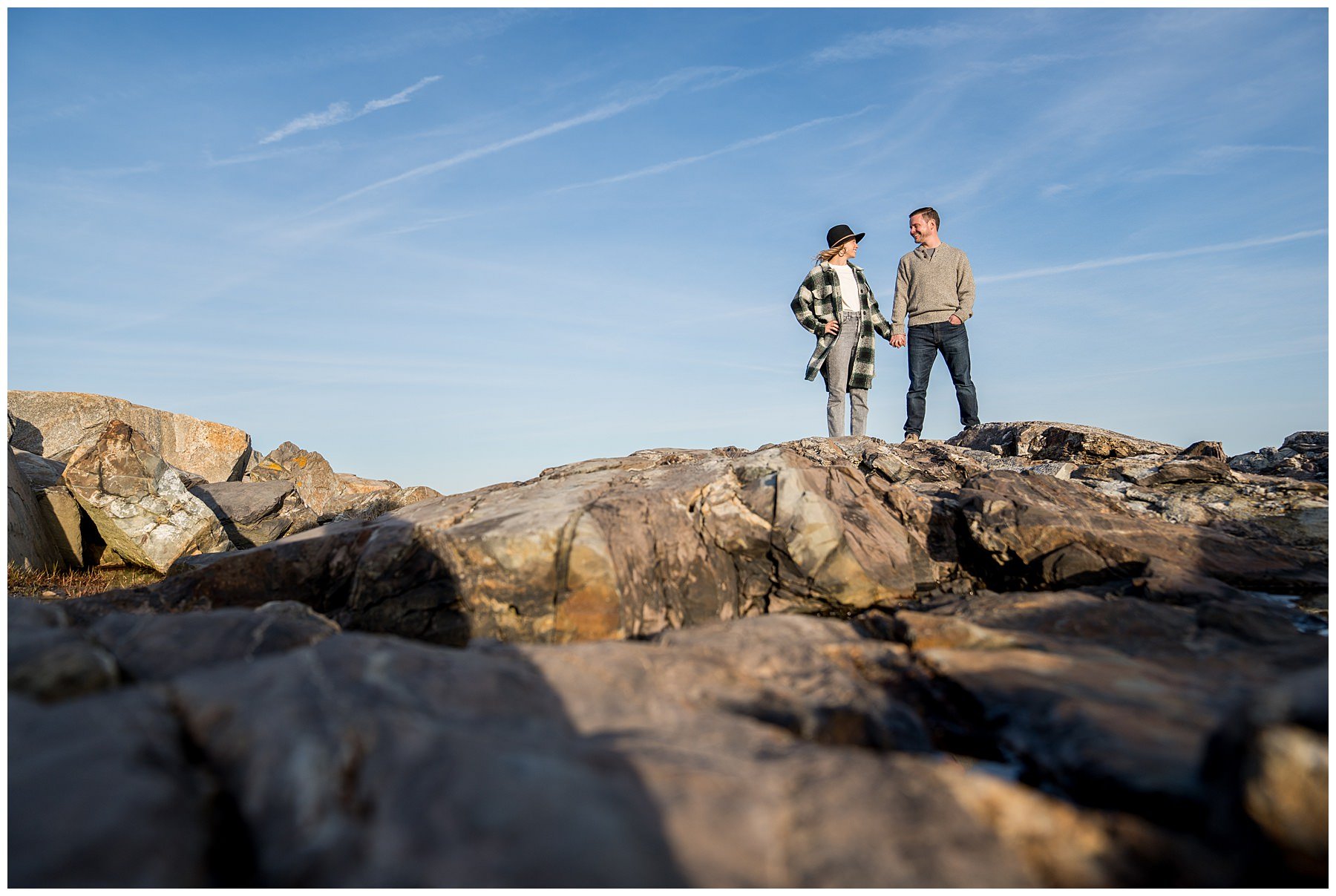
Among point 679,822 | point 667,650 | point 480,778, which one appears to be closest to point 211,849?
point 480,778

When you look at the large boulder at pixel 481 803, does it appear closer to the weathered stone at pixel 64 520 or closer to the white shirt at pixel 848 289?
the white shirt at pixel 848 289

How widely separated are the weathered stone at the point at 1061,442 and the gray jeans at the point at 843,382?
2229mm

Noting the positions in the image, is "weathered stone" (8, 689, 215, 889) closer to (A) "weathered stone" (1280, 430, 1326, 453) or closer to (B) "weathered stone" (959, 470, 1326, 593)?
(B) "weathered stone" (959, 470, 1326, 593)

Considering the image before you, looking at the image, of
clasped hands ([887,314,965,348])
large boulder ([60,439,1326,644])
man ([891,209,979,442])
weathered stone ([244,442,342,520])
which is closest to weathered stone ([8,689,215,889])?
large boulder ([60,439,1326,644])

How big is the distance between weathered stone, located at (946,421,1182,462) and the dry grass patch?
1160cm

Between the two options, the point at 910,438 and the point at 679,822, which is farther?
the point at 910,438

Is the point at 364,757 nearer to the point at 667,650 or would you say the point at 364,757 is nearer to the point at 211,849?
the point at 211,849

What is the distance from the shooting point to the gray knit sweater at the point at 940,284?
1120 centimetres

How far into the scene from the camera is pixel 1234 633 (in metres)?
4.52

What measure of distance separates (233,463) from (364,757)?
825 inches

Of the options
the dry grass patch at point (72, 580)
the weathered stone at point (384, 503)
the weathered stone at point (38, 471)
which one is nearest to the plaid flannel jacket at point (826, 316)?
the weathered stone at point (384, 503)

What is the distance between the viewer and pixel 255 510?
1378 cm

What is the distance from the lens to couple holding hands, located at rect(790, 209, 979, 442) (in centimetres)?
1099

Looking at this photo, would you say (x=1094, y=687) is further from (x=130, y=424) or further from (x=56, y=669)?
(x=130, y=424)
